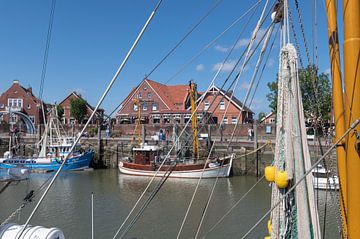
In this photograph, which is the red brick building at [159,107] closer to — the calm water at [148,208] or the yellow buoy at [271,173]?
the calm water at [148,208]

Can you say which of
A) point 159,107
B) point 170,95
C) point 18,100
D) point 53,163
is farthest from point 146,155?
point 18,100

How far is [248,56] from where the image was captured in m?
4.09

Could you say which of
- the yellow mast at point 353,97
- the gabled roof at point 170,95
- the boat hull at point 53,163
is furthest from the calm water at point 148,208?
the gabled roof at point 170,95

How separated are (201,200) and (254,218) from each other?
428 cm

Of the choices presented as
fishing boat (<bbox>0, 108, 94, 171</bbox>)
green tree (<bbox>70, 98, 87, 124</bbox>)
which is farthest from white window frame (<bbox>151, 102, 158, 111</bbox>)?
fishing boat (<bbox>0, 108, 94, 171</bbox>)

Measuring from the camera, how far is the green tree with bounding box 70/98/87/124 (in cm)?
5122

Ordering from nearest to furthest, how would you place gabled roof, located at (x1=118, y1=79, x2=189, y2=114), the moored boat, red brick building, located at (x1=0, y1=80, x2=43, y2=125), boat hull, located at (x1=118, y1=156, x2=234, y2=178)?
boat hull, located at (x1=118, y1=156, x2=234, y2=178), the moored boat, gabled roof, located at (x1=118, y1=79, x2=189, y2=114), red brick building, located at (x1=0, y1=80, x2=43, y2=125)

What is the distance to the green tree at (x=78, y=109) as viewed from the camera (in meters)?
51.2

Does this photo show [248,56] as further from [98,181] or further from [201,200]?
[98,181]

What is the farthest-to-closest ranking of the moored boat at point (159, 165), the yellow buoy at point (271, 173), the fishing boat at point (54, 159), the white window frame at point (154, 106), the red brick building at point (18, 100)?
the red brick building at point (18, 100), the white window frame at point (154, 106), the fishing boat at point (54, 159), the moored boat at point (159, 165), the yellow buoy at point (271, 173)

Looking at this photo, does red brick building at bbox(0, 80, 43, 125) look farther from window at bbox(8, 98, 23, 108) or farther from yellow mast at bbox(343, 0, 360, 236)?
yellow mast at bbox(343, 0, 360, 236)

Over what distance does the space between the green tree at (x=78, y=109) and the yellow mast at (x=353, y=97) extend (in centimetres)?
5167

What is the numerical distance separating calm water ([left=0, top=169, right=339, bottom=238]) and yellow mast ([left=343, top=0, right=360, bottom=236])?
333 inches

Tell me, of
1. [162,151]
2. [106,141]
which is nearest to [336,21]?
[162,151]
